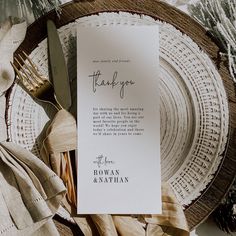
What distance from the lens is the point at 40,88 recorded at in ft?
2.22

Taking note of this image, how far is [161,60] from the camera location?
0.70 metres

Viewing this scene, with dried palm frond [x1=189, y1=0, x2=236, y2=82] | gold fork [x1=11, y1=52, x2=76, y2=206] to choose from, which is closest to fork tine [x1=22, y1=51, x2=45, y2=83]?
gold fork [x1=11, y1=52, x2=76, y2=206]

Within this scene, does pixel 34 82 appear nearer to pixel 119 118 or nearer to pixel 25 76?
pixel 25 76

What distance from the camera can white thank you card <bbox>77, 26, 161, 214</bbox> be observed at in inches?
27.0

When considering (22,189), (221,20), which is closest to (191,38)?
(221,20)

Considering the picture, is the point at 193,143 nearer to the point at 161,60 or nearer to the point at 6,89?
the point at 161,60

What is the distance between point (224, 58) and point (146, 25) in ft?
0.39

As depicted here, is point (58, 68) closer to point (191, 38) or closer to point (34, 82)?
point (34, 82)

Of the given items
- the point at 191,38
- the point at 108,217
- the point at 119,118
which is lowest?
the point at 108,217

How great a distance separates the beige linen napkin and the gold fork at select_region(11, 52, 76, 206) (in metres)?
0.01

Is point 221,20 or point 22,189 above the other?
point 221,20

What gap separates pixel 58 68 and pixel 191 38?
0.62 feet

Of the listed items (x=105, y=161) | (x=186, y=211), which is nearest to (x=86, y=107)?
(x=105, y=161)

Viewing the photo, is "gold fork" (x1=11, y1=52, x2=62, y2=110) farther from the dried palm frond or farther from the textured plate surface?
the dried palm frond
